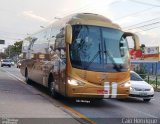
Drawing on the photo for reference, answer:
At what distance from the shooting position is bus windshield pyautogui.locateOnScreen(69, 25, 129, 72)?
14.9 metres

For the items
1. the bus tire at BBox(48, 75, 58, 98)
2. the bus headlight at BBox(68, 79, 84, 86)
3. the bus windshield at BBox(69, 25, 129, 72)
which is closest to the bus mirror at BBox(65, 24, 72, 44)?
the bus windshield at BBox(69, 25, 129, 72)

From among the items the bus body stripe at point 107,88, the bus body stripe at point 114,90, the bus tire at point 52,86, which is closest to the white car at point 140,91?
the bus body stripe at point 114,90

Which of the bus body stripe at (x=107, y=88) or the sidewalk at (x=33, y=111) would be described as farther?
the bus body stripe at (x=107, y=88)

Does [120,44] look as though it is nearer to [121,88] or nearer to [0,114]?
[121,88]

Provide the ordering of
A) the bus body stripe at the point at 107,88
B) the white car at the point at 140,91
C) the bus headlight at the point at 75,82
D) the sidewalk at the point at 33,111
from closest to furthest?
the sidewalk at the point at 33,111
the bus headlight at the point at 75,82
the bus body stripe at the point at 107,88
the white car at the point at 140,91

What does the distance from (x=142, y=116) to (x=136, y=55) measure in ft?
153

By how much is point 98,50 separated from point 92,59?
0.44 m

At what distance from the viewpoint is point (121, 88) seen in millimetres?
15039

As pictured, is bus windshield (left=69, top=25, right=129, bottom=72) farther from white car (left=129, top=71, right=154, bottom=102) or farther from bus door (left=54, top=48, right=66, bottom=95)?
white car (left=129, top=71, right=154, bottom=102)

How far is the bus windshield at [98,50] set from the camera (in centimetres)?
1489

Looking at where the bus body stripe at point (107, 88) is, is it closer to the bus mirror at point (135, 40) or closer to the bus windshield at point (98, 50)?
the bus windshield at point (98, 50)

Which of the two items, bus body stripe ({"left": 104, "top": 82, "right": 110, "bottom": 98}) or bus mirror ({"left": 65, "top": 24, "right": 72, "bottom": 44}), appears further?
bus body stripe ({"left": 104, "top": 82, "right": 110, "bottom": 98})

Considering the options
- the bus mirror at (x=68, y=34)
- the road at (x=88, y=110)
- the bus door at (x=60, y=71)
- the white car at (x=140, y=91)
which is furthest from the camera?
the white car at (x=140, y=91)

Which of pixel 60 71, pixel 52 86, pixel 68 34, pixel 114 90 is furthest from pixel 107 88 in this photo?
pixel 52 86
